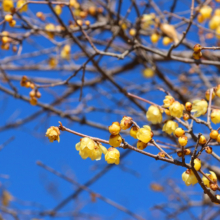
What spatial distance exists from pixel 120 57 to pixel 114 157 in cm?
80

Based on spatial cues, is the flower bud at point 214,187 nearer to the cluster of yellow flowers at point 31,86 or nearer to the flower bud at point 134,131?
the flower bud at point 134,131

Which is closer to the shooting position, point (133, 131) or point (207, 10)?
point (133, 131)

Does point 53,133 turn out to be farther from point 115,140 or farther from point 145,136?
point 145,136

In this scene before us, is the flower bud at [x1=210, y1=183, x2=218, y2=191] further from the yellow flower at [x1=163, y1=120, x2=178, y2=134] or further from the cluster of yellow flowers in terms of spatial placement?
the cluster of yellow flowers

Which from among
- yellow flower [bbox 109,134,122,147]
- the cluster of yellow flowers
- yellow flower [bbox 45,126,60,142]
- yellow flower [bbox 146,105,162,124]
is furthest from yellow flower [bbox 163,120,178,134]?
the cluster of yellow flowers

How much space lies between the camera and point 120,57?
161cm

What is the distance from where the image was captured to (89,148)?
0.98m

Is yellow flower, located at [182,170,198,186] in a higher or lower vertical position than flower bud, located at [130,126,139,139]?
lower

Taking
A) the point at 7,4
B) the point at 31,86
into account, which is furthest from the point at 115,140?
the point at 7,4

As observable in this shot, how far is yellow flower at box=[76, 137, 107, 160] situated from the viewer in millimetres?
979

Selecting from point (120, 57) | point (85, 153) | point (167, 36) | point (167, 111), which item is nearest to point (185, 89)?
point (167, 36)

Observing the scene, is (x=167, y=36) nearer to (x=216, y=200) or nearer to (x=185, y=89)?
(x=185, y=89)

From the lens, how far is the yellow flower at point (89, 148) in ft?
3.21

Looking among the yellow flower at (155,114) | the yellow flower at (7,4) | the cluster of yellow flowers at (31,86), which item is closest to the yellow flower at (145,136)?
the yellow flower at (155,114)
